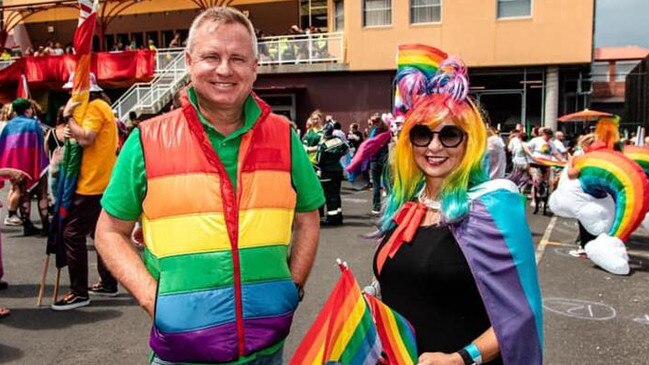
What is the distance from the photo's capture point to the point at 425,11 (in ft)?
68.3

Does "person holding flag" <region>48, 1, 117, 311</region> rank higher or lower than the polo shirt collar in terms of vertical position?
lower

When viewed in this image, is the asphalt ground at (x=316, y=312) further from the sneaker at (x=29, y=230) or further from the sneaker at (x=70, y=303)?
the sneaker at (x=29, y=230)

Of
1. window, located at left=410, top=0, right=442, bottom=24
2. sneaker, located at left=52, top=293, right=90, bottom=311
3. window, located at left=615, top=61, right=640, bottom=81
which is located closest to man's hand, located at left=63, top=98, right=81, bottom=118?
sneaker, located at left=52, top=293, right=90, bottom=311

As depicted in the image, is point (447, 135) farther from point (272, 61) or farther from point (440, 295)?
point (272, 61)

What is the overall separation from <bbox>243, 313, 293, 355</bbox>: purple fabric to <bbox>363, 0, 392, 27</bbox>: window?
2020 cm

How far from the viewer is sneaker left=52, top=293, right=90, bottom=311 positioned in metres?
5.41

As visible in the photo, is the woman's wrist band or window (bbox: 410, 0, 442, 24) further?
window (bbox: 410, 0, 442, 24)

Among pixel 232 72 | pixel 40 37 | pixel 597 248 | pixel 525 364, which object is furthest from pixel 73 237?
pixel 40 37

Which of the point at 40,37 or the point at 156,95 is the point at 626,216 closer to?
the point at 156,95

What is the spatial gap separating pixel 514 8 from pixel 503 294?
19.9 metres

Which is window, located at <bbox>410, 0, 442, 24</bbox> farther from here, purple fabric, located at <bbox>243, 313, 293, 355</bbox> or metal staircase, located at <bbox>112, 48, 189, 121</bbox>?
purple fabric, located at <bbox>243, 313, 293, 355</bbox>

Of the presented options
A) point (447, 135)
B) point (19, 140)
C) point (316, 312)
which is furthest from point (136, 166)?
point (19, 140)

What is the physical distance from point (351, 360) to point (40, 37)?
35.1 m

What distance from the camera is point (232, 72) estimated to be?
6.77 ft
